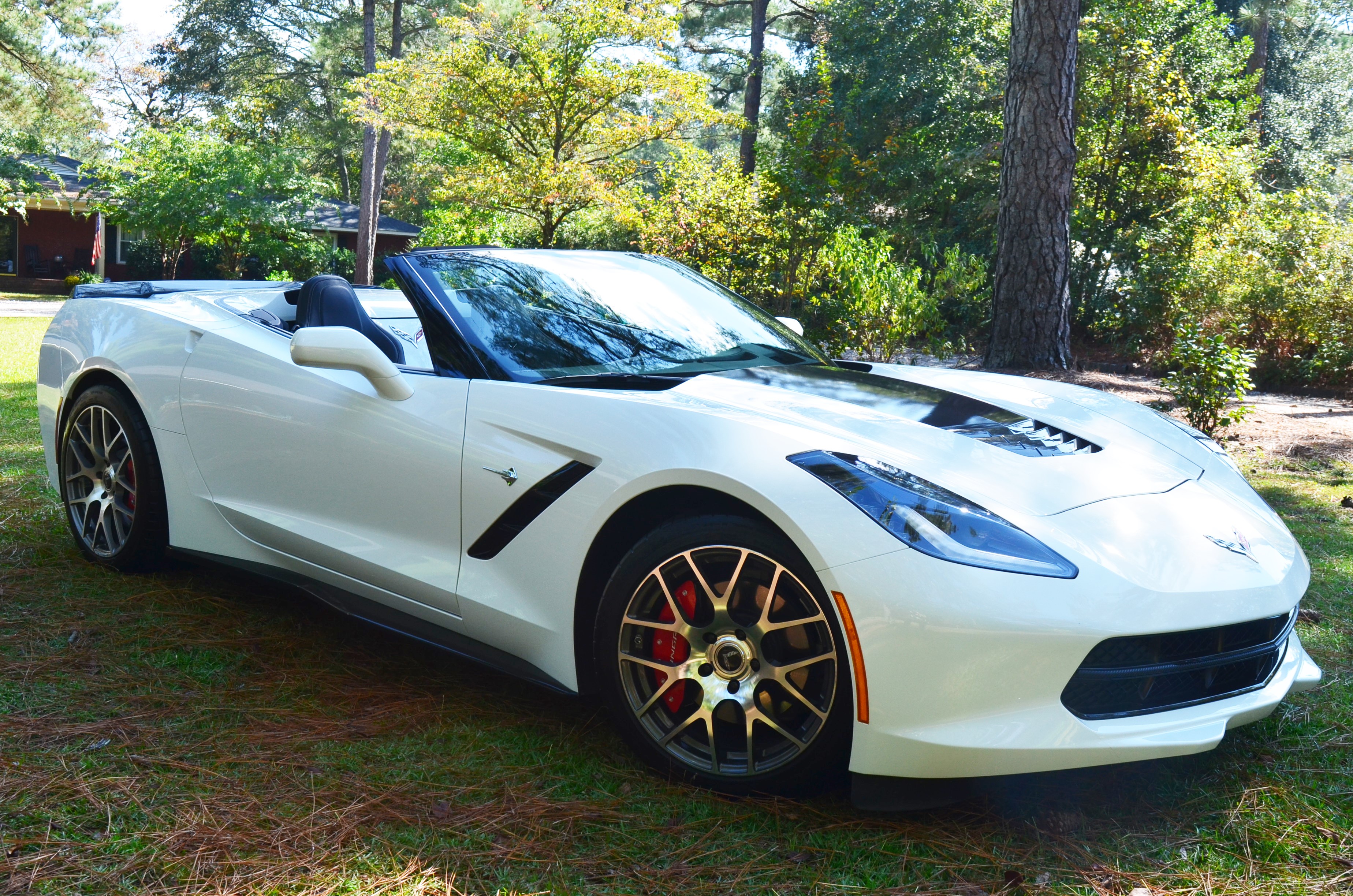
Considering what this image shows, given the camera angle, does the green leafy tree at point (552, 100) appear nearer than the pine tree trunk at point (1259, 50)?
Yes

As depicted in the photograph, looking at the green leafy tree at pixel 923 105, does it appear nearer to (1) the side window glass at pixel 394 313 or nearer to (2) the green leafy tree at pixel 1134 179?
(2) the green leafy tree at pixel 1134 179

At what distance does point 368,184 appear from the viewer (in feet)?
92.0

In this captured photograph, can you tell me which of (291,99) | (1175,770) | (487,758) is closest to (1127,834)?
(1175,770)

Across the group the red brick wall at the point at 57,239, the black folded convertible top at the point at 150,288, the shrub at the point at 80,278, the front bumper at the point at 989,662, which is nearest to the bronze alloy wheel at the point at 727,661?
the front bumper at the point at 989,662

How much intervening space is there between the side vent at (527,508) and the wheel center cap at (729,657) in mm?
515

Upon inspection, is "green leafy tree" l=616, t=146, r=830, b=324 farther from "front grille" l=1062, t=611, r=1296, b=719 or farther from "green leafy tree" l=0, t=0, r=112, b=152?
"green leafy tree" l=0, t=0, r=112, b=152

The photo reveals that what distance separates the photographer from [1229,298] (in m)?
11.8

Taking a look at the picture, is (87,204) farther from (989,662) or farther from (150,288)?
(989,662)

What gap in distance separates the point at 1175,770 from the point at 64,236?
37.3 meters

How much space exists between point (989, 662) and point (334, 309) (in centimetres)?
254

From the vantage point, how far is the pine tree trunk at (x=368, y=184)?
27812 mm

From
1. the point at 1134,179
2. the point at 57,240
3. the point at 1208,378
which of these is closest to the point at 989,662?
the point at 1208,378

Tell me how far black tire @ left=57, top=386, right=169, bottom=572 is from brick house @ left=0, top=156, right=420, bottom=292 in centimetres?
2941

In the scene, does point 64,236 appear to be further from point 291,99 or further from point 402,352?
point 402,352
